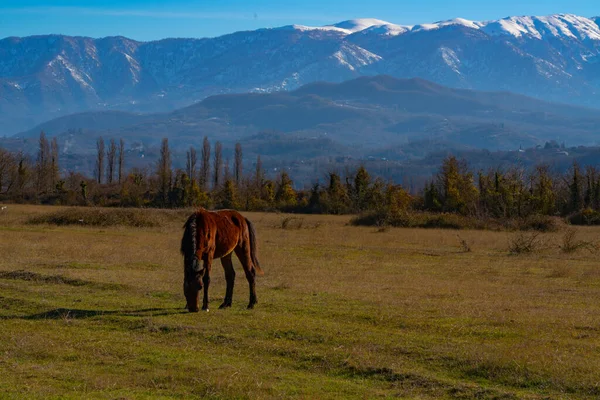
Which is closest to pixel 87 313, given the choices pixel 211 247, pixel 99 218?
pixel 211 247

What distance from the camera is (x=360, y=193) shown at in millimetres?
73250

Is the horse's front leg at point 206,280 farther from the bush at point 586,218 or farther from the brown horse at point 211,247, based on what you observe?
the bush at point 586,218

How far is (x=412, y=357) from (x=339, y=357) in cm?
110

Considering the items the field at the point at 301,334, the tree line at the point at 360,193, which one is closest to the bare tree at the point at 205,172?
the tree line at the point at 360,193

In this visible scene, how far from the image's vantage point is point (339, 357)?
11.9 meters

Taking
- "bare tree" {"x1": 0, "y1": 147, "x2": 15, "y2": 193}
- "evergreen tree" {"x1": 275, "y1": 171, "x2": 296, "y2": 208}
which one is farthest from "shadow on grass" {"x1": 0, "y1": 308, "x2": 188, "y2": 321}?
"bare tree" {"x1": 0, "y1": 147, "x2": 15, "y2": 193}

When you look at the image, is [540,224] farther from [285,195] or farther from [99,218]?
[285,195]

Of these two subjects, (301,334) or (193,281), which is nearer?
(301,334)

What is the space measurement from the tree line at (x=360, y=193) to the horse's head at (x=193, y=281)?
40697 millimetres

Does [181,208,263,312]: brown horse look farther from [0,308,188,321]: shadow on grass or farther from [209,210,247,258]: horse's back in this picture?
[0,308,188,321]: shadow on grass

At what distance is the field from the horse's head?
0.33 meters

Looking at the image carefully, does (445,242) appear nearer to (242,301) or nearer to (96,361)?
(242,301)

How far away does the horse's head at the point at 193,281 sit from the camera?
1541 centimetres

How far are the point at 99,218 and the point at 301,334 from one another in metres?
36.5
